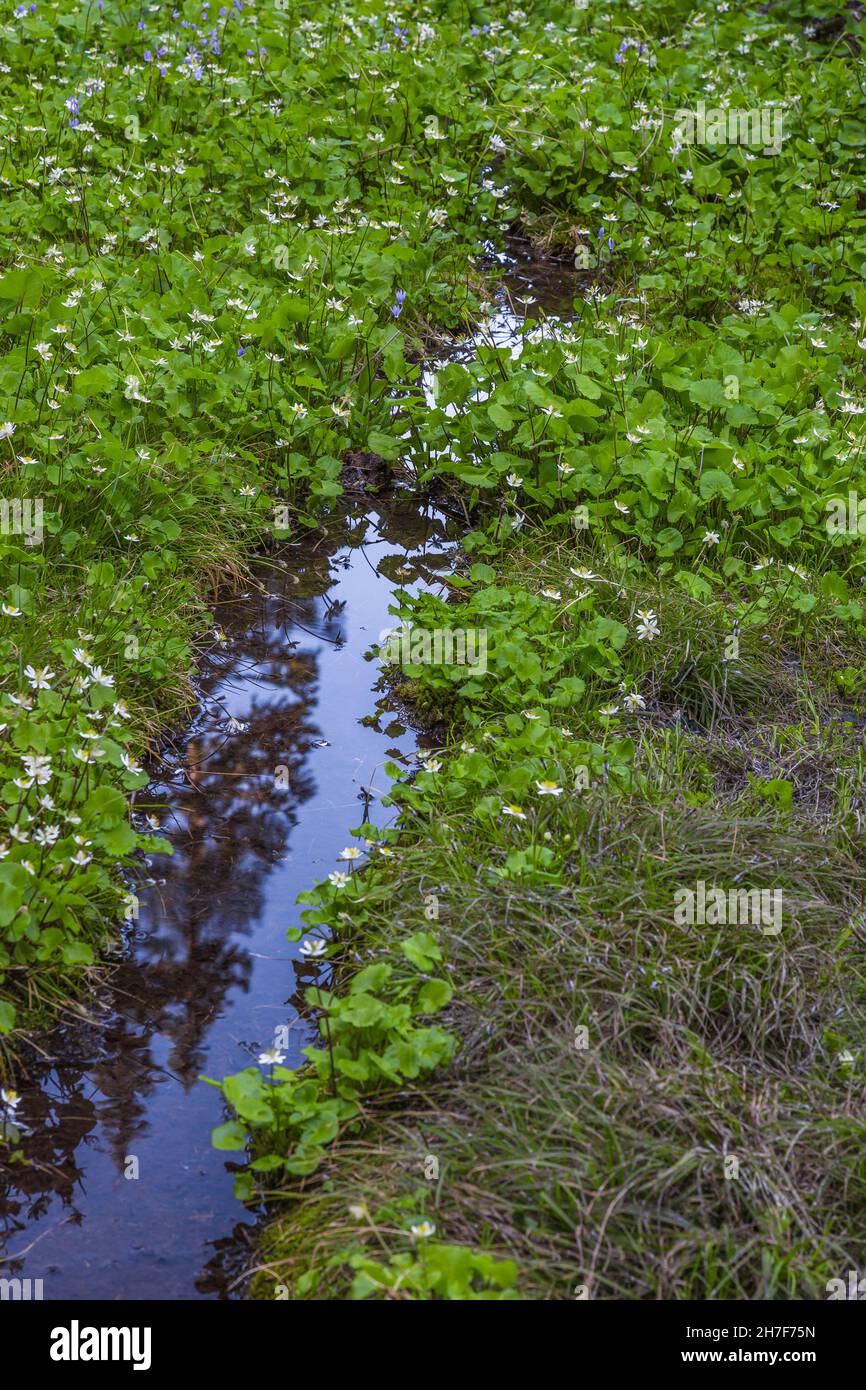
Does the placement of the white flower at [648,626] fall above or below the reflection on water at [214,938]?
above

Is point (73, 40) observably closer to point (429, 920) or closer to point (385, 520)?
point (385, 520)

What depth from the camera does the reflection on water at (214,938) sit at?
8.24 ft

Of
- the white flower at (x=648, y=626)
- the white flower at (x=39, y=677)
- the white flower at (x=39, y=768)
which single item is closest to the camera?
the white flower at (x=39, y=768)

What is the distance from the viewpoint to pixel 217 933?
3195 mm

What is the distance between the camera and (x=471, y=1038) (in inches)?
105

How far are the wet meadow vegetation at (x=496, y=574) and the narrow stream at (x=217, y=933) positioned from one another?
0.09 metres

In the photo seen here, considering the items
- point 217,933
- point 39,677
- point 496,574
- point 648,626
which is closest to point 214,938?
point 217,933

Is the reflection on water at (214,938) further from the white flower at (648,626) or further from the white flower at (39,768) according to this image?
the white flower at (648,626)

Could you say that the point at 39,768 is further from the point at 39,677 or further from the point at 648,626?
the point at 648,626

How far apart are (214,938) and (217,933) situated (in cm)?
2

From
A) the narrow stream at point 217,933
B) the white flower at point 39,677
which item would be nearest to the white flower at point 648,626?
the narrow stream at point 217,933
